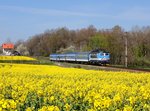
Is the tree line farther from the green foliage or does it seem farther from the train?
the train

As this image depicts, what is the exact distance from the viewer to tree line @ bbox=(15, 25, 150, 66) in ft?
275

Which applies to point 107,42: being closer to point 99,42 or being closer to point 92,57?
point 99,42

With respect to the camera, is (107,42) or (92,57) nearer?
(92,57)

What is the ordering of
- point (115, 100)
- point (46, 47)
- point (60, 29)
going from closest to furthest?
point (115, 100)
point (46, 47)
point (60, 29)

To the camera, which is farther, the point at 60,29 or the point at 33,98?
the point at 60,29

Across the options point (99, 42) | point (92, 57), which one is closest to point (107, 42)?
point (99, 42)

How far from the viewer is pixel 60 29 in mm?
167250

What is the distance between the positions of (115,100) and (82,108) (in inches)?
33.3

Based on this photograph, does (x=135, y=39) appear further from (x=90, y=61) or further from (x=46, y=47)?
(x=46, y=47)

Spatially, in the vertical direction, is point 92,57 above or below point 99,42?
below

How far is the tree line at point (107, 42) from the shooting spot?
83.9m

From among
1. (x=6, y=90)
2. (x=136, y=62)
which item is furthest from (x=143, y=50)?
(x=6, y=90)

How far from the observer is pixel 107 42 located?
94.9 meters

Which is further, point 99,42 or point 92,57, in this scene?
point 99,42
